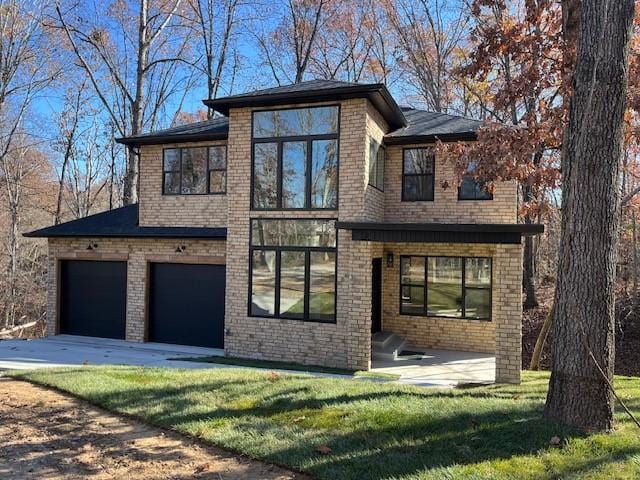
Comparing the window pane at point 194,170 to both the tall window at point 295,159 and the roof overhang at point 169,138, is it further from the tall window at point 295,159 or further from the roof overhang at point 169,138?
the tall window at point 295,159

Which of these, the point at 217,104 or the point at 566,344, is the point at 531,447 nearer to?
the point at 566,344

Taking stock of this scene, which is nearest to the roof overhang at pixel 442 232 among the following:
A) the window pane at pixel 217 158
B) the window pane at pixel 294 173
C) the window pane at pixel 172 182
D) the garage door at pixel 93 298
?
the window pane at pixel 294 173

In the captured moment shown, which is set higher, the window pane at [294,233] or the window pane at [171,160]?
the window pane at [171,160]

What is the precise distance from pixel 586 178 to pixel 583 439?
8.51ft

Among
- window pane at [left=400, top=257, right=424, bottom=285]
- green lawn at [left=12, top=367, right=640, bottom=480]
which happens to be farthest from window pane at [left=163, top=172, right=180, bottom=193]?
window pane at [left=400, top=257, right=424, bottom=285]

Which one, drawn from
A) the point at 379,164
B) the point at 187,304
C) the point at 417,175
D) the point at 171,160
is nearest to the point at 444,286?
the point at 417,175

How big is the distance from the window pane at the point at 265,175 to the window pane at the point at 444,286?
Result: 439 centimetres

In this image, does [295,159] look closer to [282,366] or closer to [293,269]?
[293,269]

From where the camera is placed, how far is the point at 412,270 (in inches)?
495

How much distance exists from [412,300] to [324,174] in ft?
14.0

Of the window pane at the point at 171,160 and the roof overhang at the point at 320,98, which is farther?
the window pane at the point at 171,160

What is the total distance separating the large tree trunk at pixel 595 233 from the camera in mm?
5023

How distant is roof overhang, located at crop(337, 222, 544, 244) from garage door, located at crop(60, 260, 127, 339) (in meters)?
6.69

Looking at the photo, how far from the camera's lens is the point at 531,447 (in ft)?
15.2
